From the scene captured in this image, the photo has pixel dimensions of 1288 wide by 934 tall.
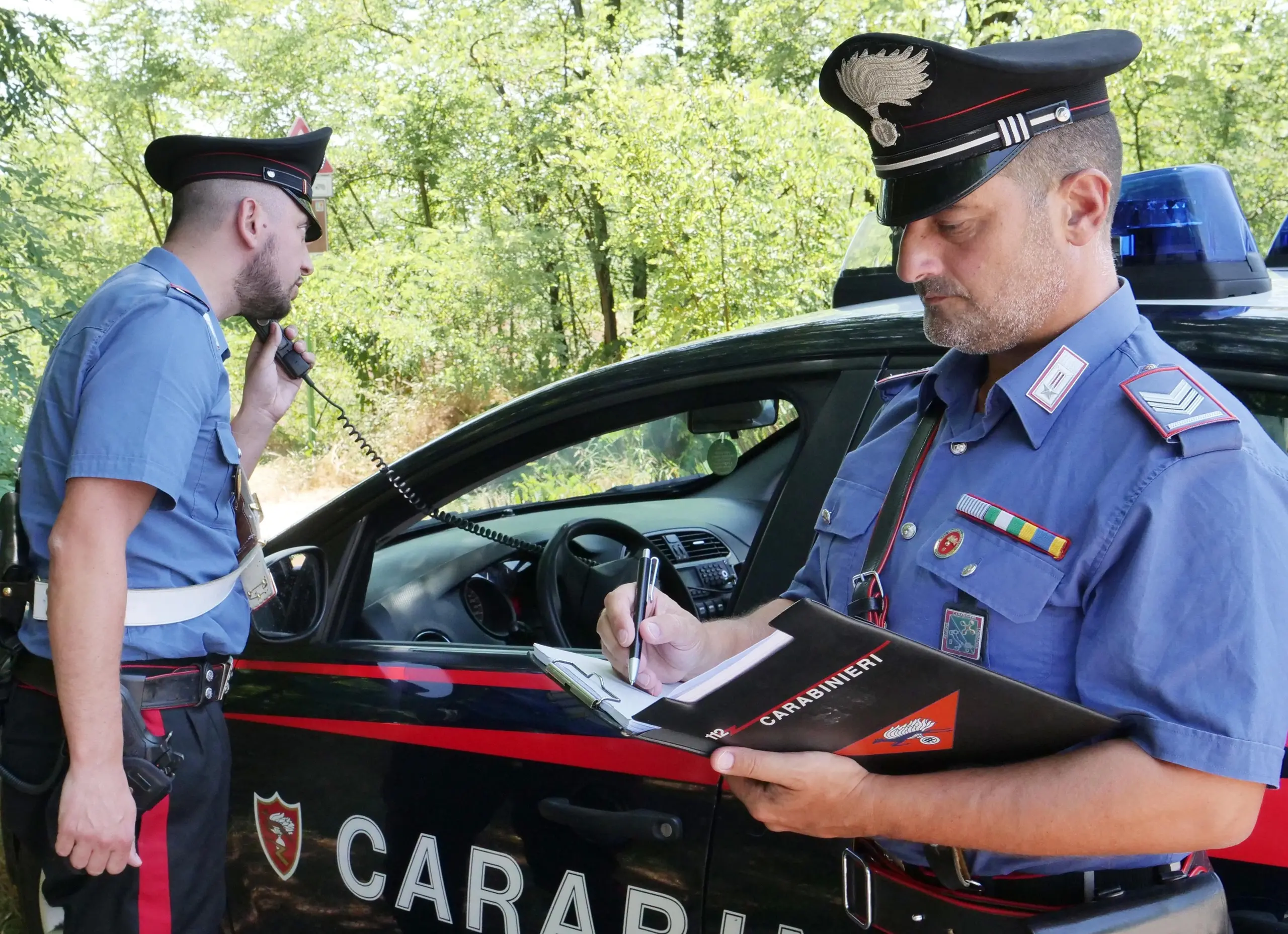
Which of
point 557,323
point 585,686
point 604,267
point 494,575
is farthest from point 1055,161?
point 557,323

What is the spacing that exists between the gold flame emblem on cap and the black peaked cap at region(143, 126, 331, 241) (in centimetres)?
108

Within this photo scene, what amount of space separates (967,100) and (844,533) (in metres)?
0.53

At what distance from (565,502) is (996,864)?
1.67 meters

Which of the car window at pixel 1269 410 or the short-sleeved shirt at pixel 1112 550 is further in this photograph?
the car window at pixel 1269 410

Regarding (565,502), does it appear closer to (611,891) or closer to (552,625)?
(552,625)

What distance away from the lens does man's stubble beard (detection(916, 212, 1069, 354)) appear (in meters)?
1.26

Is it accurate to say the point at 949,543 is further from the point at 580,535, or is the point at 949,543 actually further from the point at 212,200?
the point at 212,200

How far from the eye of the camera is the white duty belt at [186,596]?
183 centimetres

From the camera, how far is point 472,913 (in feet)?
6.05

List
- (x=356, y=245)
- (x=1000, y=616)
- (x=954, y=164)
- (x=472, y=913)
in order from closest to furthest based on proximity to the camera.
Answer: (x=1000, y=616) < (x=954, y=164) < (x=472, y=913) < (x=356, y=245)

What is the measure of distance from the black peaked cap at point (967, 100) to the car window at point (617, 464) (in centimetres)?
78

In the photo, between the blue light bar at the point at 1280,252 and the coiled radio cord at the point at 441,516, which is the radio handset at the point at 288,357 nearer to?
the coiled radio cord at the point at 441,516

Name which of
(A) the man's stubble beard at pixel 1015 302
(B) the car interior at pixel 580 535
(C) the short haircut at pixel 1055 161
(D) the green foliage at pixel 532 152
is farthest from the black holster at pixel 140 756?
(D) the green foliage at pixel 532 152

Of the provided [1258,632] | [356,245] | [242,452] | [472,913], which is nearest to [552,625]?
[472,913]
